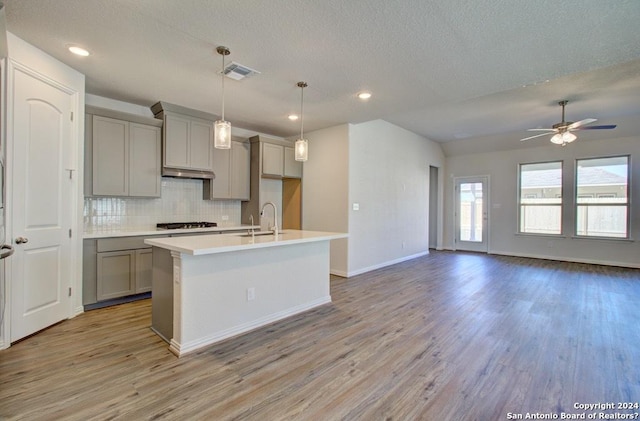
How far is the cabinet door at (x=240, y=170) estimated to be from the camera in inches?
204

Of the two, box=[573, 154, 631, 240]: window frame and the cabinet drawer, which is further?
box=[573, 154, 631, 240]: window frame

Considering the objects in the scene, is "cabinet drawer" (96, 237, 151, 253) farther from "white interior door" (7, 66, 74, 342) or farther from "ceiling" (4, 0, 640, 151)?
"ceiling" (4, 0, 640, 151)

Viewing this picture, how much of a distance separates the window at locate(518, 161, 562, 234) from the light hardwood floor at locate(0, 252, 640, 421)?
3.75 meters

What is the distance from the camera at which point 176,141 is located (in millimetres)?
4336

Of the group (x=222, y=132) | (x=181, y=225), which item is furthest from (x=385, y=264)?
(x=222, y=132)

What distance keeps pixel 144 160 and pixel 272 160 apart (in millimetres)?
2047

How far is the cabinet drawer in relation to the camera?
3.57 metres

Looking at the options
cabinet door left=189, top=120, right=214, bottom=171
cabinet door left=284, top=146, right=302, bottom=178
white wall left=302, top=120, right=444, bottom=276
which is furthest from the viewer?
cabinet door left=284, top=146, right=302, bottom=178

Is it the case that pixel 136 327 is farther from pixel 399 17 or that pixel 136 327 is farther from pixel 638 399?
pixel 638 399

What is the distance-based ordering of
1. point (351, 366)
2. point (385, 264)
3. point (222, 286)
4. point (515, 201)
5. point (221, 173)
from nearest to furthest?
point (351, 366)
point (222, 286)
point (221, 173)
point (385, 264)
point (515, 201)

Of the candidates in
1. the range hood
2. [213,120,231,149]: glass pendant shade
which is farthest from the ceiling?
the range hood

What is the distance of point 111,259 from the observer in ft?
12.0

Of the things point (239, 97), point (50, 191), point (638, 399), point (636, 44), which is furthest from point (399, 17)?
point (50, 191)

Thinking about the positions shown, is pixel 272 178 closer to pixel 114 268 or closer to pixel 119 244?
pixel 119 244
